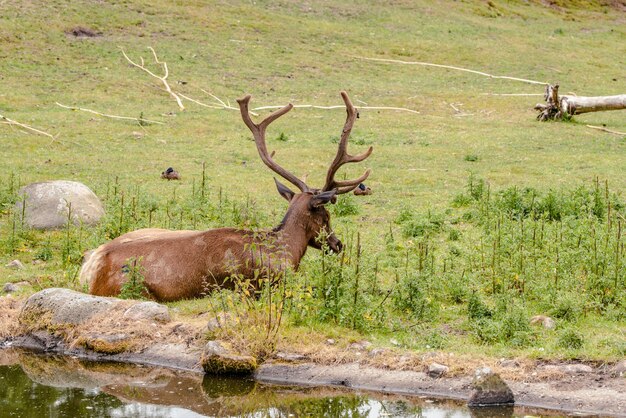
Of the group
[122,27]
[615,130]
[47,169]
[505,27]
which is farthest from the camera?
[505,27]

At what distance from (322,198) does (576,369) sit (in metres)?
3.56

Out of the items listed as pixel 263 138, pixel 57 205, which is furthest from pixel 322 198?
pixel 57 205

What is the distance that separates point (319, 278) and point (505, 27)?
28741 mm

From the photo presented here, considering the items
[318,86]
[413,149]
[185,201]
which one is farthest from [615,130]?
Answer: [185,201]

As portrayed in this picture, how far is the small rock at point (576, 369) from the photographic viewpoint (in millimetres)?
8938

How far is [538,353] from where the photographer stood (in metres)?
9.22

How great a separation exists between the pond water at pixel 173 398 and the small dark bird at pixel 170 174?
8.70 m

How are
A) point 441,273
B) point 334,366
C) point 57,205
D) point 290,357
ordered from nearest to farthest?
point 334,366 → point 290,357 → point 441,273 → point 57,205

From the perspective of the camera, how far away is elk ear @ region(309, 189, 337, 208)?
11453mm

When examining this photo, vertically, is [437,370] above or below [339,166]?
below

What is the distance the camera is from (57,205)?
14.7 m

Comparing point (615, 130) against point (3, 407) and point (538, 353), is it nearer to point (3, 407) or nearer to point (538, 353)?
point (538, 353)

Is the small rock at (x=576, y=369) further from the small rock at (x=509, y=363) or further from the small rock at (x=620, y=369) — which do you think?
the small rock at (x=509, y=363)

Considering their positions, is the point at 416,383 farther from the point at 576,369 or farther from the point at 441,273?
the point at 441,273
